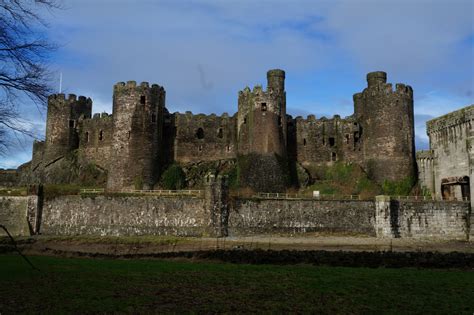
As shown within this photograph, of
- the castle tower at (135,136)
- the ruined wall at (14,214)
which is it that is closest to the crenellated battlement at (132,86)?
the castle tower at (135,136)

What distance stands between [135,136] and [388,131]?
24.5 m

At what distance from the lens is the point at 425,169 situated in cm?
5050

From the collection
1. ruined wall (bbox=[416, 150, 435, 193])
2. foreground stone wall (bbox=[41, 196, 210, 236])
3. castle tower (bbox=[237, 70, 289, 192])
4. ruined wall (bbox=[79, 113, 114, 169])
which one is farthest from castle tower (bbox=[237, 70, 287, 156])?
ruined wall (bbox=[79, 113, 114, 169])

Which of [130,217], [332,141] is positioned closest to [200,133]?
[332,141]

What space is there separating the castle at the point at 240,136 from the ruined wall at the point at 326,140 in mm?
103

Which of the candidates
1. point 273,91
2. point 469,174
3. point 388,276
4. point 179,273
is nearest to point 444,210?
point 469,174

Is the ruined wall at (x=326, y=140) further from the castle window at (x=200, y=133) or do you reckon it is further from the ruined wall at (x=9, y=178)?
the ruined wall at (x=9, y=178)

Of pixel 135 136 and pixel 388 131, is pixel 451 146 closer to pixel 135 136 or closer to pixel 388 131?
pixel 388 131

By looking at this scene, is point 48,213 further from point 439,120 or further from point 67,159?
point 439,120

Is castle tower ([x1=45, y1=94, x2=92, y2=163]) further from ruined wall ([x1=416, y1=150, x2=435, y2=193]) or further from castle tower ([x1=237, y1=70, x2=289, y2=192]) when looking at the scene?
ruined wall ([x1=416, y1=150, x2=435, y2=193])

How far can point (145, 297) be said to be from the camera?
14.6 metres

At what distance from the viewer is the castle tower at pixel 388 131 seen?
5075 centimetres

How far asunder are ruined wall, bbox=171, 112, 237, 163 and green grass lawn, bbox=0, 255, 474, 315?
31.8m

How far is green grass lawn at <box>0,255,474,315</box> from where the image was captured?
13359 mm
